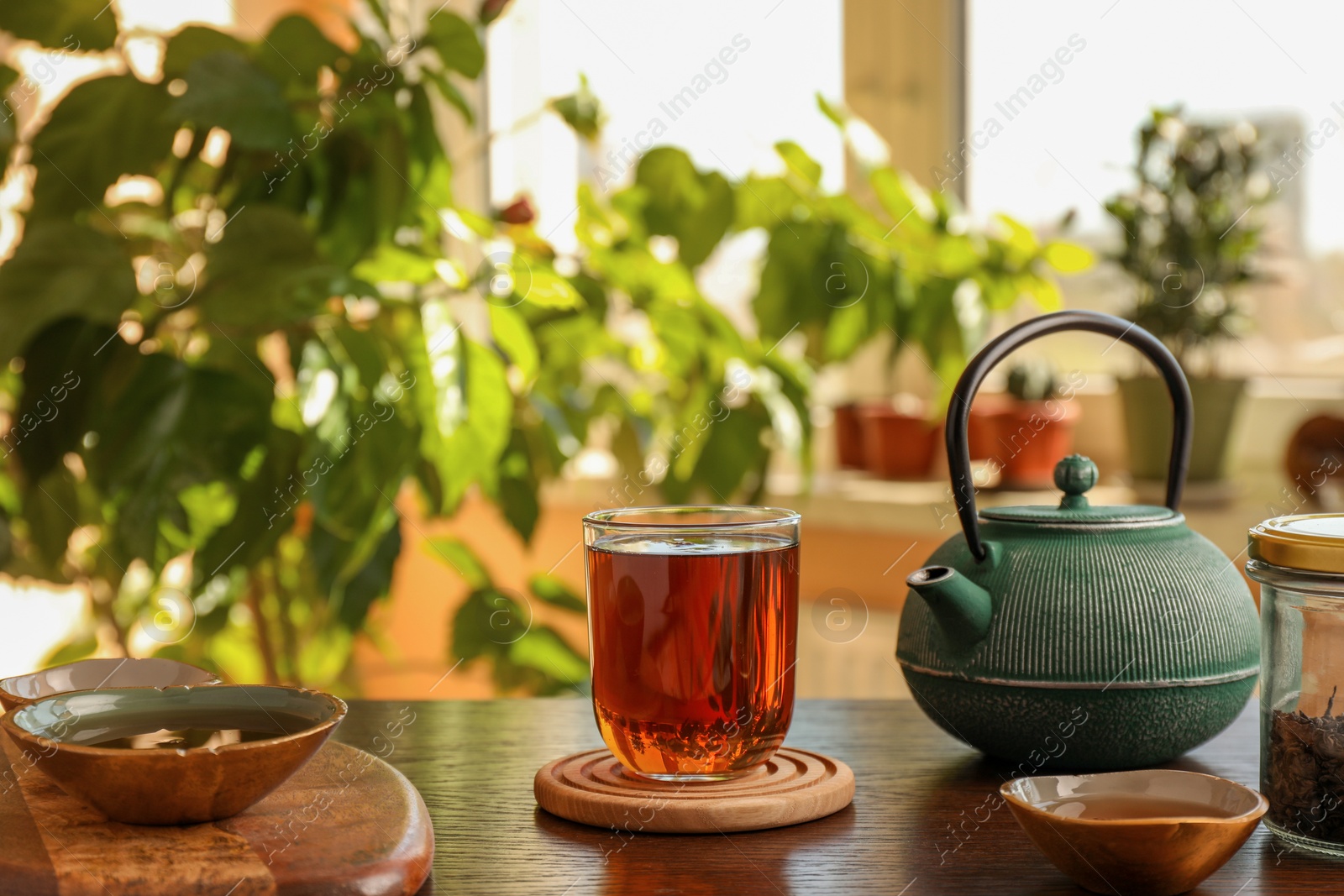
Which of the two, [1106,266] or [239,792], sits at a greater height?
[1106,266]

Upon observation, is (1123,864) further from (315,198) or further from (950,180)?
(950,180)

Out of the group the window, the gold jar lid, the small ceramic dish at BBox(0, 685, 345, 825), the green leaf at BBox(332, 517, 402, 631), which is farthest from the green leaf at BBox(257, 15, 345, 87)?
the window

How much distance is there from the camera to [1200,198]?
1790 millimetres

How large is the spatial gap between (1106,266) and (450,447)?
4.34ft

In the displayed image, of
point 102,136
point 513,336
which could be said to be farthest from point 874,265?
point 102,136

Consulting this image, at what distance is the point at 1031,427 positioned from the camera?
6.33 ft

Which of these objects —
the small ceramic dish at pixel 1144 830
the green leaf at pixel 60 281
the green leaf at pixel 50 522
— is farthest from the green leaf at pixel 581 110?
the small ceramic dish at pixel 1144 830

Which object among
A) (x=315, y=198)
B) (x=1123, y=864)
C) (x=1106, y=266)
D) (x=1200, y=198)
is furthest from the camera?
(x=1106, y=266)

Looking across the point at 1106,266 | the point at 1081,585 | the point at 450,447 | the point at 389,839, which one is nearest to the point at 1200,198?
Answer: the point at 1106,266

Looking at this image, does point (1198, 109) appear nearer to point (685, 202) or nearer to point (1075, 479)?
point (685, 202)

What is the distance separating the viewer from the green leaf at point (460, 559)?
5.15 ft

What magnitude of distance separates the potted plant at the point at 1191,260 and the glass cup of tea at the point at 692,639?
52.1 inches

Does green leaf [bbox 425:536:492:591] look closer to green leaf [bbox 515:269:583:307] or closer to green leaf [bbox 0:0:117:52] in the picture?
green leaf [bbox 515:269:583:307]

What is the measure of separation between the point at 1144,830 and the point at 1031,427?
1.49 m
